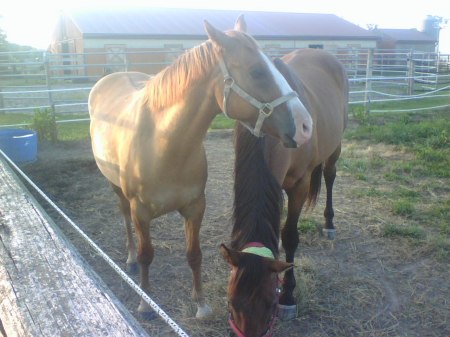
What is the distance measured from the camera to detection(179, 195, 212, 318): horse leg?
2.76 meters

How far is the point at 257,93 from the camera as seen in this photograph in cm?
199

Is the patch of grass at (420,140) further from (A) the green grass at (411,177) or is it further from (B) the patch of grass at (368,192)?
(B) the patch of grass at (368,192)

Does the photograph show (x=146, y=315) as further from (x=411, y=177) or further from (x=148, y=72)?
(x=148, y=72)

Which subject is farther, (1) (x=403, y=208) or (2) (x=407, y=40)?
(2) (x=407, y=40)

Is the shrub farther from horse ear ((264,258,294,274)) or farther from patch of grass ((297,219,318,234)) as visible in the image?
horse ear ((264,258,294,274))

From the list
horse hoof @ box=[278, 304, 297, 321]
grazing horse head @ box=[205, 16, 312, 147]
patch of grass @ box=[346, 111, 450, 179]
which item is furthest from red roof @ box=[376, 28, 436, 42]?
grazing horse head @ box=[205, 16, 312, 147]

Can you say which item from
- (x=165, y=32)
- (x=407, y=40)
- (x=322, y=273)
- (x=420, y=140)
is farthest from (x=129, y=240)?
(x=407, y=40)

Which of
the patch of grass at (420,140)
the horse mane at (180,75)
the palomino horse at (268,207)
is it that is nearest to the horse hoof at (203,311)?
the palomino horse at (268,207)

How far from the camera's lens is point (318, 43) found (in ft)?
90.6

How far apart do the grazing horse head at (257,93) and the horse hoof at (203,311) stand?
54.8 inches

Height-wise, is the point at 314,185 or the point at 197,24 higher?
the point at 197,24

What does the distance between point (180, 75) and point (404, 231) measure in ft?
9.01

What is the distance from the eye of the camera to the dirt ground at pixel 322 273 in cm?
271

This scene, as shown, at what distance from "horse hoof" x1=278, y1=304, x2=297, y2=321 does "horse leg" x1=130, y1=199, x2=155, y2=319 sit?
88 centimetres
